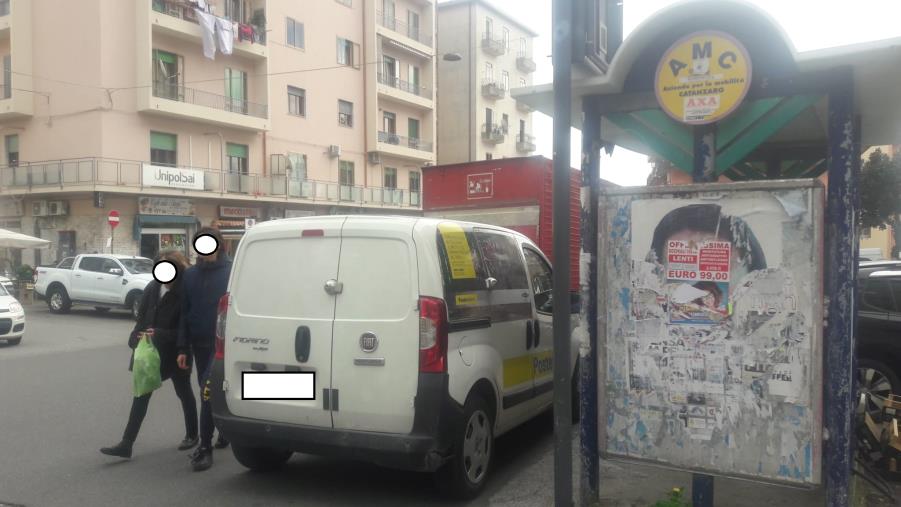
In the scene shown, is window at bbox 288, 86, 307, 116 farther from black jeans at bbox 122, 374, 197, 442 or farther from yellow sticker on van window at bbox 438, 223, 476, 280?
yellow sticker on van window at bbox 438, 223, 476, 280

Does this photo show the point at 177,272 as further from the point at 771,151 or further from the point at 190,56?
the point at 190,56

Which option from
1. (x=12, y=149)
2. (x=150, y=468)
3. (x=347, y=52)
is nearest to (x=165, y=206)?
(x=12, y=149)

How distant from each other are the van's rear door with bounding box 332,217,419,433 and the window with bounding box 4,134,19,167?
3074 centimetres

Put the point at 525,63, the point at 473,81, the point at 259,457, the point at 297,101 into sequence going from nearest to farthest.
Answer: the point at 259,457 → the point at 297,101 → the point at 473,81 → the point at 525,63

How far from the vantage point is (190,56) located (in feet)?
96.8

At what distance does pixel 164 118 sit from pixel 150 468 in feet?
85.0

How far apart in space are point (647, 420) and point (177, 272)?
12.6 ft

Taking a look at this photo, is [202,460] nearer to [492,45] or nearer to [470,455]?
[470,455]

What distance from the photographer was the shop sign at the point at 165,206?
92.3ft

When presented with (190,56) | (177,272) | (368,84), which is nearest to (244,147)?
(190,56)

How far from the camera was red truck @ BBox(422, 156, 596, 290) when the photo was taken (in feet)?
36.3

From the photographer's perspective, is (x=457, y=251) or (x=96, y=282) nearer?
(x=457, y=251)

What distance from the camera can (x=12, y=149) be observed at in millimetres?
29875

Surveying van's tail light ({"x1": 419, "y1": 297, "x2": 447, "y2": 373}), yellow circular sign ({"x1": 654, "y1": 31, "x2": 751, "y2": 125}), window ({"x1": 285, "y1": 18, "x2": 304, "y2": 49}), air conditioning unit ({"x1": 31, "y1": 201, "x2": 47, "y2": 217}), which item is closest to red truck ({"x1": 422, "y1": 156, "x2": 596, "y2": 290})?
van's tail light ({"x1": 419, "y1": 297, "x2": 447, "y2": 373})
